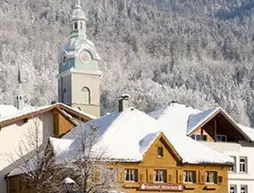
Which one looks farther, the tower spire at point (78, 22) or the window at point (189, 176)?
the tower spire at point (78, 22)

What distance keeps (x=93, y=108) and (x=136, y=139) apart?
82.7m

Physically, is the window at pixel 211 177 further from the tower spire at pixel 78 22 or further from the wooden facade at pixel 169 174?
the tower spire at pixel 78 22

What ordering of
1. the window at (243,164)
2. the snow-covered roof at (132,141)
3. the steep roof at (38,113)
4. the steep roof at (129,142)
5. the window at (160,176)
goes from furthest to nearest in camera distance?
the window at (243,164)
the steep roof at (38,113)
the window at (160,176)
the snow-covered roof at (132,141)
the steep roof at (129,142)

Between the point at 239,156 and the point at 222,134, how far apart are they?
6.91ft

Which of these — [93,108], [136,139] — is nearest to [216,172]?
[136,139]

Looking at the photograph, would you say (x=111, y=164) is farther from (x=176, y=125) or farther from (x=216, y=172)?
(x=176, y=125)

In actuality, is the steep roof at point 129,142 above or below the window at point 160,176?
above

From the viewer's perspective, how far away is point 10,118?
6575 cm

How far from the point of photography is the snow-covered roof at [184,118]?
6788cm

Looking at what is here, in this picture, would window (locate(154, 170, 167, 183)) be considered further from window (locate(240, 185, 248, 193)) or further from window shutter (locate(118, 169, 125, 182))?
window (locate(240, 185, 248, 193))

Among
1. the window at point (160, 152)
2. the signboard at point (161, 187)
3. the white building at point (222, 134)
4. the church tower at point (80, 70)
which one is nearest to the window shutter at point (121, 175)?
the signboard at point (161, 187)

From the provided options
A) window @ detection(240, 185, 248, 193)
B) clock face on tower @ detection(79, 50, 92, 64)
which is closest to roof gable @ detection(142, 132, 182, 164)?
window @ detection(240, 185, 248, 193)

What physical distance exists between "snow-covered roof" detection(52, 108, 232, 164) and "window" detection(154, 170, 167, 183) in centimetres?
151

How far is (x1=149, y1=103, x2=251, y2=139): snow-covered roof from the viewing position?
6788cm
